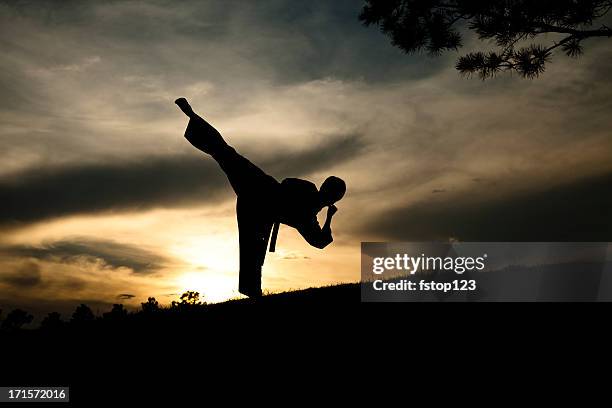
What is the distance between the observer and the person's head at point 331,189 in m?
8.23

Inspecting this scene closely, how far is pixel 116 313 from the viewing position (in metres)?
9.76

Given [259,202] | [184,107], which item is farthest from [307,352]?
[184,107]

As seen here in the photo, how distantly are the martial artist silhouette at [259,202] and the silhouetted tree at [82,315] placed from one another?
11.0ft

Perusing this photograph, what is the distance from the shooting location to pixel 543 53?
9016 millimetres

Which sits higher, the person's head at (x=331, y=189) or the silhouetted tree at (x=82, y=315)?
the person's head at (x=331, y=189)

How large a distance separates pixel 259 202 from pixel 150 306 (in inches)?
134

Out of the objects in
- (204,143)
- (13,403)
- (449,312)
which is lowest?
(13,403)

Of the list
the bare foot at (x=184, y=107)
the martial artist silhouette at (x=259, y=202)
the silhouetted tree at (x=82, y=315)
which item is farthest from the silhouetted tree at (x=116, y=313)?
the bare foot at (x=184, y=107)

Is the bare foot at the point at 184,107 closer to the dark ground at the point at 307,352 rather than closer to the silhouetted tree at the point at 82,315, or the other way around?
the dark ground at the point at 307,352

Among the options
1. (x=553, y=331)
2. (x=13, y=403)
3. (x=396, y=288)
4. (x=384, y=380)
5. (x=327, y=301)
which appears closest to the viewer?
(x=384, y=380)

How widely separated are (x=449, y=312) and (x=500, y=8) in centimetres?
505

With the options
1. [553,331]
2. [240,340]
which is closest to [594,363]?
[553,331]

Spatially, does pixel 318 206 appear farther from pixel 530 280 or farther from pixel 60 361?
pixel 530 280

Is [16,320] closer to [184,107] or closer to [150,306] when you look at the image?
[150,306]
